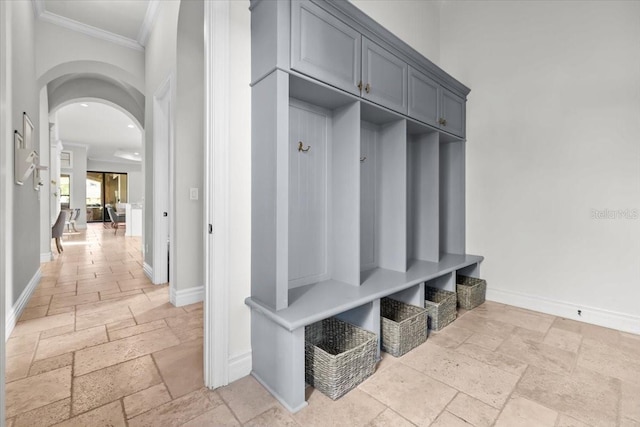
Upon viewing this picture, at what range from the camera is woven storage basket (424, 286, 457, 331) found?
2.41 m

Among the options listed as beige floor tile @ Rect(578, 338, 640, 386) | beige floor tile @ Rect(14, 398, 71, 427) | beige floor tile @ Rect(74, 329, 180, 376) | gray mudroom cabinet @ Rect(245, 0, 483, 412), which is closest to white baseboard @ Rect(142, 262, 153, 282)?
beige floor tile @ Rect(74, 329, 180, 376)

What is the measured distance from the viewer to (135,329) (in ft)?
8.05

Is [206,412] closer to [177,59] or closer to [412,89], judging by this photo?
[412,89]

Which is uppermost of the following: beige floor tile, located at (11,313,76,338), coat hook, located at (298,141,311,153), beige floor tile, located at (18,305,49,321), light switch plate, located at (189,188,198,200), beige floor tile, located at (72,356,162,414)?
coat hook, located at (298,141,311,153)

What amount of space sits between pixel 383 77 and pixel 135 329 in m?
2.74

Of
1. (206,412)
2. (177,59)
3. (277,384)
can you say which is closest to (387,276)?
(277,384)

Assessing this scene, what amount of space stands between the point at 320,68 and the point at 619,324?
3.02 metres

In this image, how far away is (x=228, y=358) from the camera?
1738mm

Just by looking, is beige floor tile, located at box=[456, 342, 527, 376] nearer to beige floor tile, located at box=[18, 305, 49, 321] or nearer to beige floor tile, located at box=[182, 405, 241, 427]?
beige floor tile, located at box=[182, 405, 241, 427]

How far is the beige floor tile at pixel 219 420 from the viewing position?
1413mm

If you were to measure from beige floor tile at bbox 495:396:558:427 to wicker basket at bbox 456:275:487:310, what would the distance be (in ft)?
4.36

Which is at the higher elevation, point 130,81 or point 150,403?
point 130,81

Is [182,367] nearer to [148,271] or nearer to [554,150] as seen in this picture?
[148,271]

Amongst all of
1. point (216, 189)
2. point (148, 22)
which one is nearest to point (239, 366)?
point (216, 189)
